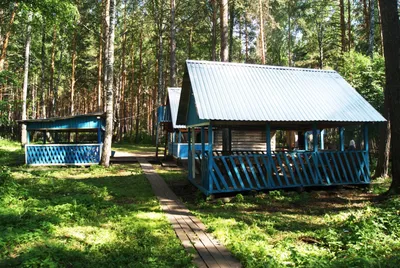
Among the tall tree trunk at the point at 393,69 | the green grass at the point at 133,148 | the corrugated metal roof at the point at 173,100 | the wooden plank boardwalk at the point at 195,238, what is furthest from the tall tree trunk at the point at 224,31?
the green grass at the point at 133,148

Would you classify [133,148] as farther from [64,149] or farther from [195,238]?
[195,238]

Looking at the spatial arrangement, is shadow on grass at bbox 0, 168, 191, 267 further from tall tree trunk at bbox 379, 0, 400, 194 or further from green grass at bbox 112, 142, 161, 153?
green grass at bbox 112, 142, 161, 153

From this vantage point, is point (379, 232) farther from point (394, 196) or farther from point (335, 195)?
point (335, 195)

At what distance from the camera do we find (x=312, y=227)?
6.68m

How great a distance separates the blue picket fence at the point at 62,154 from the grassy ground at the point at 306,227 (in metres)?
9.65

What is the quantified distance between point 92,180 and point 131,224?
24.5 ft

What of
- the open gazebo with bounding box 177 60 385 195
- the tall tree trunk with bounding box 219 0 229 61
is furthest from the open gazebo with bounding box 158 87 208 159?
the open gazebo with bounding box 177 60 385 195

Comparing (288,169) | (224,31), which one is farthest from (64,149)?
(288,169)

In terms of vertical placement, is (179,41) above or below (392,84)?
above

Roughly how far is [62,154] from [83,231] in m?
13.2

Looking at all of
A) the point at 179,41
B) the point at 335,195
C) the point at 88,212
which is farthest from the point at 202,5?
the point at 88,212

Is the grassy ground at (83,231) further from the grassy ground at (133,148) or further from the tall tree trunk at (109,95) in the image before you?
the grassy ground at (133,148)

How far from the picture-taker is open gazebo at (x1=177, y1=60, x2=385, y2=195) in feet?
30.9

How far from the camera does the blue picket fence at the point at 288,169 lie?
9484 millimetres
